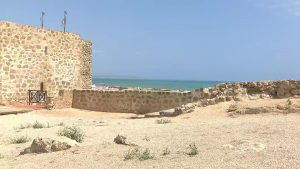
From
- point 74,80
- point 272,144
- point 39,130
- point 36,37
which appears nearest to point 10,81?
point 36,37

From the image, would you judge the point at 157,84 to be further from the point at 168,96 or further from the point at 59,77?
the point at 168,96

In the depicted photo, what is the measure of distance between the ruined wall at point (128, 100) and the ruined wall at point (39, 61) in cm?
126

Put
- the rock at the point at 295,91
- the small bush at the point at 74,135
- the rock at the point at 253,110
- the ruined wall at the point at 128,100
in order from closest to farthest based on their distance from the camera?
the small bush at the point at 74,135
the rock at the point at 253,110
the rock at the point at 295,91
the ruined wall at the point at 128,100

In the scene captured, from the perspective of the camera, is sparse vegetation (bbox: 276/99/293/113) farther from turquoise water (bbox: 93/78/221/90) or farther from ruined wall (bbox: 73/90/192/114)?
turquoise water (bbox: 93/78/221/90)

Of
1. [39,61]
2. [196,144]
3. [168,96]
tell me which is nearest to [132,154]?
[196,144]

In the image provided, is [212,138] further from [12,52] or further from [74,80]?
[74,80]

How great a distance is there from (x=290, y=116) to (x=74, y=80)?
1422cm

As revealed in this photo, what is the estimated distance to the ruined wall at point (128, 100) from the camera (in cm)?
1777

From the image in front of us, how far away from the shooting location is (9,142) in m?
9.78

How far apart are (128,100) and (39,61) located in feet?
15.0

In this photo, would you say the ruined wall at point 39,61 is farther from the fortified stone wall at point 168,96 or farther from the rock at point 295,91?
the rock at point 295,91

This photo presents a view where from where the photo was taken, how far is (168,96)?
17.9m

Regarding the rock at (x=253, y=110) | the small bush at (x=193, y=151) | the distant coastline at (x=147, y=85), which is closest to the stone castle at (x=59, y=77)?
the rock at (x=253, y=110)

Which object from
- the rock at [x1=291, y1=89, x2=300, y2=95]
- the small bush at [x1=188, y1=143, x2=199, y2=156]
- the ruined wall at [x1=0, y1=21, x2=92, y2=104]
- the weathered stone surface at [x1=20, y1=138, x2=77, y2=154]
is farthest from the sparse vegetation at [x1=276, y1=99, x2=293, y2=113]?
the ruined wall at [x1=0, y1=21, x2=92, y2=104]
